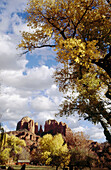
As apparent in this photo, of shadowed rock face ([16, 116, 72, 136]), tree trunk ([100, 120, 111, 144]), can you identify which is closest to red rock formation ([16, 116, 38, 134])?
shadowed rock face ([16, 116, 72, 136])

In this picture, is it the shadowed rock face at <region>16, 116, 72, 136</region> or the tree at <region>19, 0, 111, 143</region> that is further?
the shadowed rock face at <region>16, 116, 72, 136</region>

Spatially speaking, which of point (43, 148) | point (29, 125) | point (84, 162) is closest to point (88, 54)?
point (84, 162)

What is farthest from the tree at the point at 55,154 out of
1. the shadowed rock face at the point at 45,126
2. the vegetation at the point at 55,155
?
the shadowed rock face at the point at 45,126

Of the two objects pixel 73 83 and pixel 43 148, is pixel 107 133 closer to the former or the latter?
pixel 73 83

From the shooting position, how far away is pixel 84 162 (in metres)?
32.9

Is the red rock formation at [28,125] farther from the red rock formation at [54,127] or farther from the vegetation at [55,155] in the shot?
the vegetation at [55,155]

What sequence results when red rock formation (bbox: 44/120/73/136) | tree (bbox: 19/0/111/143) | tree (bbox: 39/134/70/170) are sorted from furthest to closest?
red rock formation (bbox: 44/120/73/136) → tree (bbox: 39/134/70/170) → tree (bbox: 19/0/111/143)

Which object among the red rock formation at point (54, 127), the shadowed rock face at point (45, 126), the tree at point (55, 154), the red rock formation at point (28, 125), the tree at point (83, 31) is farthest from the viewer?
the red rock formation at point (28, 125)

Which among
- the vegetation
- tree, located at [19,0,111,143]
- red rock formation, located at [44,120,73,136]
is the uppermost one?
red rock formation, located at [44,120,73,136]

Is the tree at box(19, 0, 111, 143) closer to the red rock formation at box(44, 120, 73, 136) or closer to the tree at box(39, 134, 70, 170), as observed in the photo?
the tree at box(39, 134, 70, 170)

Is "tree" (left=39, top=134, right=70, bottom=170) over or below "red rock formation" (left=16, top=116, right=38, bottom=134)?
below

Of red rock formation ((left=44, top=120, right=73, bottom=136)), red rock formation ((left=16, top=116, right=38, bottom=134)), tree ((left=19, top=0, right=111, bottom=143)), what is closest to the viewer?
tree ((left=19, top=0, right=111, bottom=143))

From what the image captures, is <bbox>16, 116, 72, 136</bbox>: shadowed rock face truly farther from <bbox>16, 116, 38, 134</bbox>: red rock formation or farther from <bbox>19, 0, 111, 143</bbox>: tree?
<bbox>19, 0, 111, 143</bbox>: tree

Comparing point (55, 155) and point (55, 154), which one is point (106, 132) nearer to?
point (55, 154)
